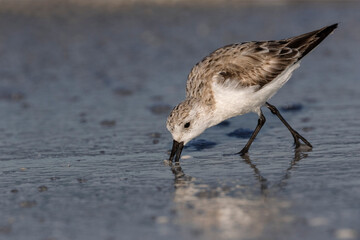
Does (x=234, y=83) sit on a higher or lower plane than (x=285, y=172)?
higher

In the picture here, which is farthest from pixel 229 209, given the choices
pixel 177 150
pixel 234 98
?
pixel 234 98

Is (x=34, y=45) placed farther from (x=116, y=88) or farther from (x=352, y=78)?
(x=352, y=78)

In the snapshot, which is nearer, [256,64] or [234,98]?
[234,98]

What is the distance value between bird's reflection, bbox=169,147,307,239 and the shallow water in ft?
0.05

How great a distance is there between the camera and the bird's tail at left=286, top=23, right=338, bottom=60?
7371 mm

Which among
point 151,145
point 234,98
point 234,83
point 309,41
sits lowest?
point 151,145

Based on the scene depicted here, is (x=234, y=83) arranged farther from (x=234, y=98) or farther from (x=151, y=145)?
(x=151, y=145)

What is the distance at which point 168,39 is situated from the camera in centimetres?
1417

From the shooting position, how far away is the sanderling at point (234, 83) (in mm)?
Answer: 6883

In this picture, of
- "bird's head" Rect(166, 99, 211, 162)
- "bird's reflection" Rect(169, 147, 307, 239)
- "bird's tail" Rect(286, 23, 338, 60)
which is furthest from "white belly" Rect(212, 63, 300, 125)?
"bird's reflection" Rect(169, 147, 307, 239)

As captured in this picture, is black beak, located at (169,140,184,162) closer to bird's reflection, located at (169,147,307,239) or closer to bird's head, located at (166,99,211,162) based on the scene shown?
bird's head, located at (166,99,211,162)

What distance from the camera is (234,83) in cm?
699

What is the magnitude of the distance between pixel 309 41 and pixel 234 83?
1.13m

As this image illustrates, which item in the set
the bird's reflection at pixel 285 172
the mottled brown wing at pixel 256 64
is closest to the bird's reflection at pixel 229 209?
the bird's reflection at pixel 285 172
